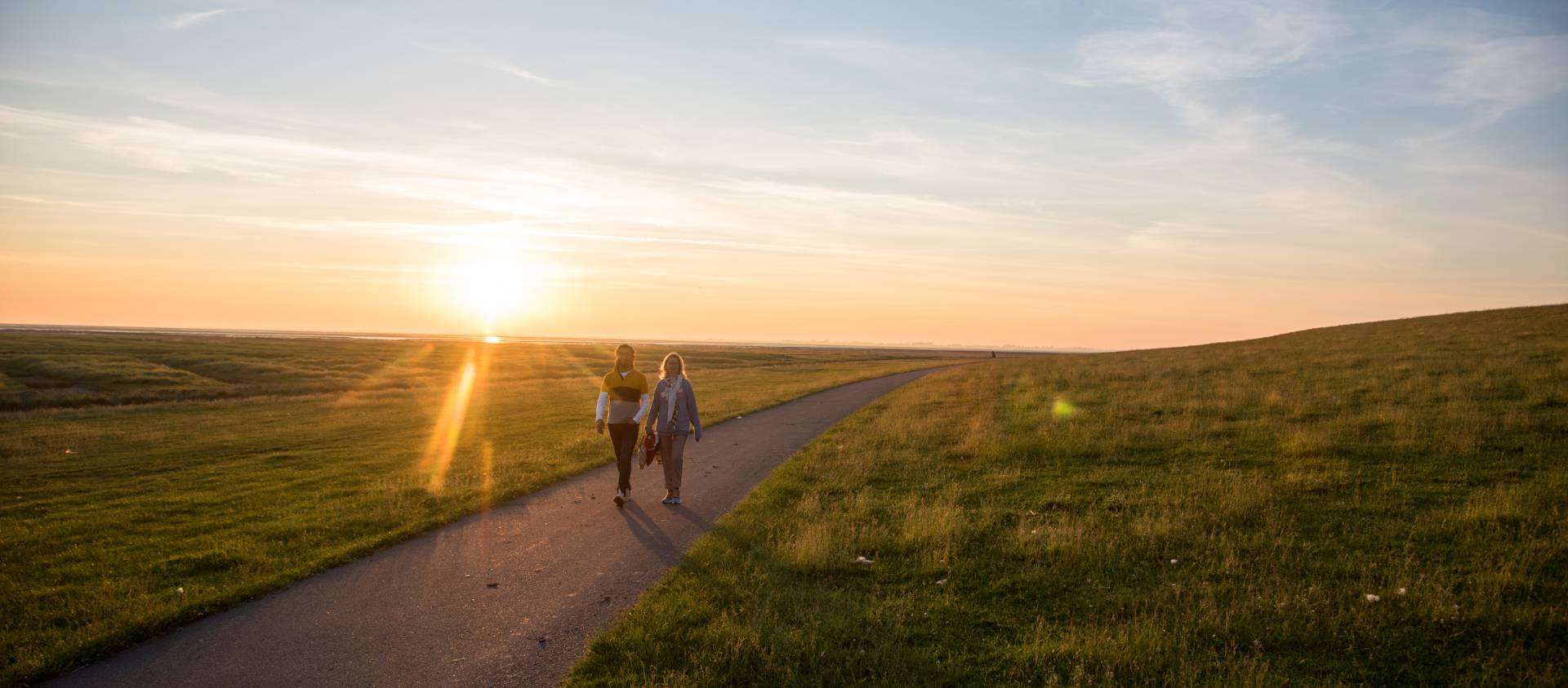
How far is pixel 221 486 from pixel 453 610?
38.5 feet

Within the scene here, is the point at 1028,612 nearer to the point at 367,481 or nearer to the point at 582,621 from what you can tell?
the point at 582,621

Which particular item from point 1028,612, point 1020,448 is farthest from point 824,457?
point 1028,612

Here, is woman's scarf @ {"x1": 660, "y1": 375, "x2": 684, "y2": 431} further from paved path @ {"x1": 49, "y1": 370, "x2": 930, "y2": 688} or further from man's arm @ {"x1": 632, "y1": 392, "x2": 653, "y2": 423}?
paved path @ {"x1": 49, "y1": 370, "x2": 930, "y2": 688}

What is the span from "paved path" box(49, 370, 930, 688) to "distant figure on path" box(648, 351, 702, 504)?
58 cm

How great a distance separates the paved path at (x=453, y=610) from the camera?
630 centimetres

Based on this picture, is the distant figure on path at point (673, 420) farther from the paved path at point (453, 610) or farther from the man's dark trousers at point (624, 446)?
the paved path at point (453, 610)

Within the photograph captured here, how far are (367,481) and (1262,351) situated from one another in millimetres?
44017

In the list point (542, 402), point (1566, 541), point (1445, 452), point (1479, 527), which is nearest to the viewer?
point (1566, 541)

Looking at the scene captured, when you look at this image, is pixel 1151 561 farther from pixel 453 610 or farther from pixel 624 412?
pixel 624 412

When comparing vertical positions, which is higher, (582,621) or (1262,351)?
(1262,351)

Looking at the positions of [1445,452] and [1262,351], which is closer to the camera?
[1445,452]

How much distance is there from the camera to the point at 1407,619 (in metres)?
6.79

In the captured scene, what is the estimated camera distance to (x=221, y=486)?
1559 centimetres

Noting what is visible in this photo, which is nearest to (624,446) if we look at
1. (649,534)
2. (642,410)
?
(642,410)
